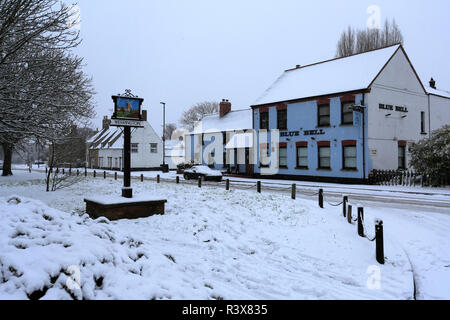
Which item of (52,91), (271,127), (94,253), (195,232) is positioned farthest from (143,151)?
(94,253)

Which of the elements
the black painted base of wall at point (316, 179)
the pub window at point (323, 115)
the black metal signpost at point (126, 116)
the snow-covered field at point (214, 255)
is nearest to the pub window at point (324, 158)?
the black painted base of wall at point (316, 179)

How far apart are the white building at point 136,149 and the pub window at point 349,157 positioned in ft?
104

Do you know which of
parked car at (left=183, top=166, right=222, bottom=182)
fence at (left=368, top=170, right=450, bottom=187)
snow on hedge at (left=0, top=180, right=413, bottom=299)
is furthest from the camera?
parked car at (left=183, top=166, right=222, bottom=182)

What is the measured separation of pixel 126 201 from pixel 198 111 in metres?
68.9

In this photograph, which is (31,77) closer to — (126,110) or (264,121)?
(126,110)

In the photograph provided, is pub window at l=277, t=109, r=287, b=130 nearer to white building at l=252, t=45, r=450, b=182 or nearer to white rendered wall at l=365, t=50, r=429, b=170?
white building at l=252, t=45, r=450, b=182

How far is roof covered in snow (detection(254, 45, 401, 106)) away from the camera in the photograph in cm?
2547

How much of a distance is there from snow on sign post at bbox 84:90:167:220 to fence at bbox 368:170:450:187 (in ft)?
59.7

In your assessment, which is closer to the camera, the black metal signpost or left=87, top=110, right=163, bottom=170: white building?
the black metal signpost

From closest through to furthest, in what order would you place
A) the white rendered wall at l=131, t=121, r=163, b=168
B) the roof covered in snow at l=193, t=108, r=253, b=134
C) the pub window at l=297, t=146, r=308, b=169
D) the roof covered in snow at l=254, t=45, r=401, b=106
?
the roof covered in snow at l=254, t=45, r=401, b=106
the pub window at l=297, t=146, r=308, b=169
the roof covered in snow at l=193, t=108, r=253, b=134
the white rendered wall at l=131, t=121, r=163, b=168

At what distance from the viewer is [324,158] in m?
26.6

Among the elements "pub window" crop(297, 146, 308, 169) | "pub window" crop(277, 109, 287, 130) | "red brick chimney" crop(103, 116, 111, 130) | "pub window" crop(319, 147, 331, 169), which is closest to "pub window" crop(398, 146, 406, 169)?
"pub window" crop(319, 147, 331, 169)

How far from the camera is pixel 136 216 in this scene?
9781mm
